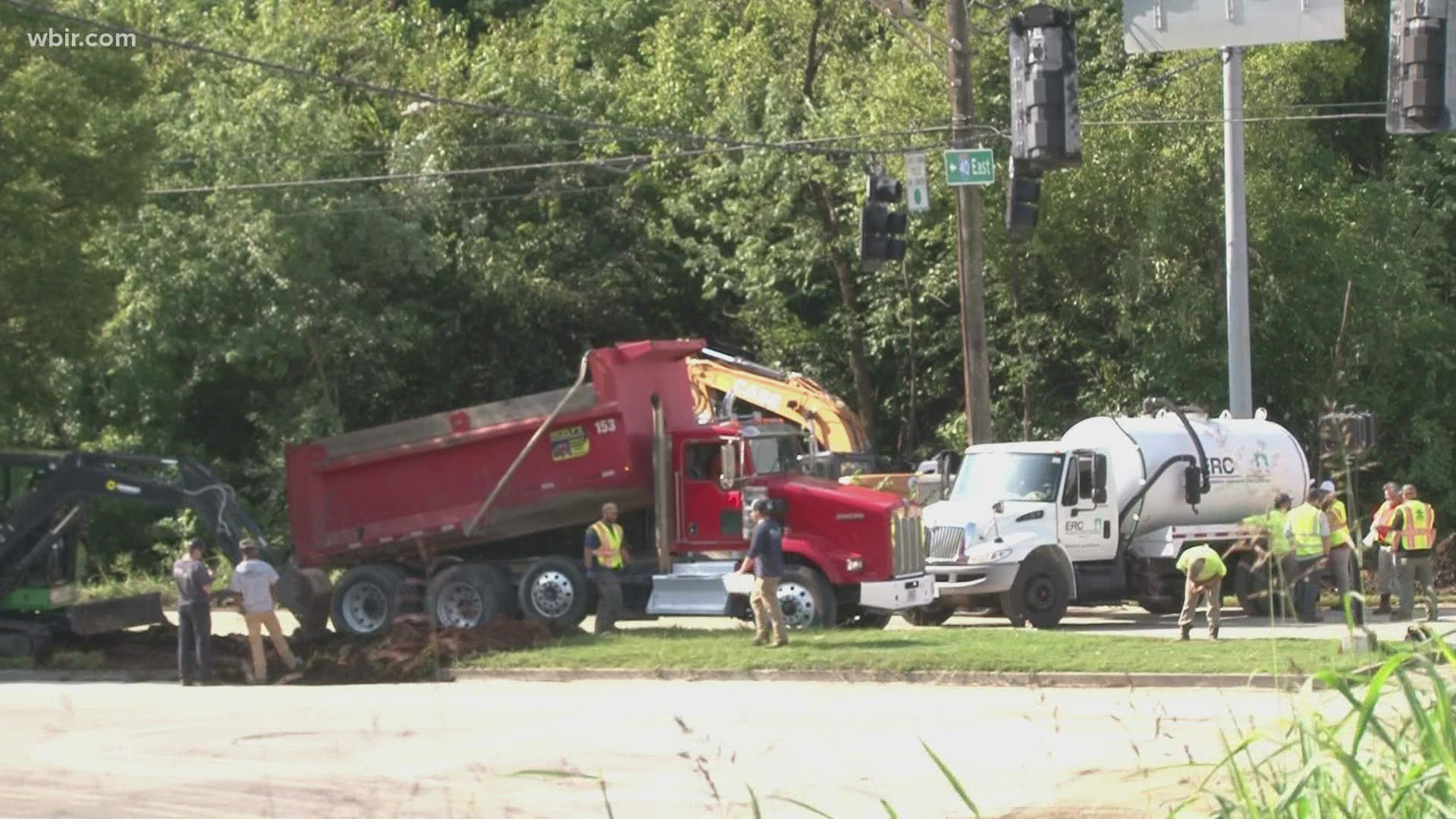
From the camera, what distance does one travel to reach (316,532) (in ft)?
78.7

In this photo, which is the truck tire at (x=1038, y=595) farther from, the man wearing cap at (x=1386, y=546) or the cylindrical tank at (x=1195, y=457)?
the man wearing cap at (x=1386, y=546)

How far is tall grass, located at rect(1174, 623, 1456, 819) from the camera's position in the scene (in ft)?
17.9

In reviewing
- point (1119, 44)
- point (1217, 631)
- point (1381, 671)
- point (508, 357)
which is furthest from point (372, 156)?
point (1381, 671)

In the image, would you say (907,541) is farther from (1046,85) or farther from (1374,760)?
(1374,760)

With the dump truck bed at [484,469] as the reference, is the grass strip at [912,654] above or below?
below

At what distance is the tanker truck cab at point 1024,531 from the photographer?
24.9 m

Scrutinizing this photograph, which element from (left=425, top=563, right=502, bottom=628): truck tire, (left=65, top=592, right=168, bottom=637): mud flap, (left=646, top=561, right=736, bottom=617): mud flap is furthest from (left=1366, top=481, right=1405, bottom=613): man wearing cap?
(left=65, top=592, right=168, bottom=637): mud flap

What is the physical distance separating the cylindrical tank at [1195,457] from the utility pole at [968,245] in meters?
1.38

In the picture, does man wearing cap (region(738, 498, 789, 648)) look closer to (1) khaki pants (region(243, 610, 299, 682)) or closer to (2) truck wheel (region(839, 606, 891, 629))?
(2) truck wheel (region(839, 606, 891, 629))

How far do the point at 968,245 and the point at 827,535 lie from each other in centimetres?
522

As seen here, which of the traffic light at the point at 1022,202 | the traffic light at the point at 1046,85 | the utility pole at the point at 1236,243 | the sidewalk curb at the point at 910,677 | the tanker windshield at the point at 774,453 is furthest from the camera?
the utility pole at the point at 1236,243

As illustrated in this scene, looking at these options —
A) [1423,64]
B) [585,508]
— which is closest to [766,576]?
[585,508]

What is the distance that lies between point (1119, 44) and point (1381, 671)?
3222 cm

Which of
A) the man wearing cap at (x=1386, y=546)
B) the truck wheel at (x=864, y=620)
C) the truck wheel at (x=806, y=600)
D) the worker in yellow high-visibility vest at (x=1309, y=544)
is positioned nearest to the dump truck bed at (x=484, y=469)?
the truck wheel at (x=806, y=600)
